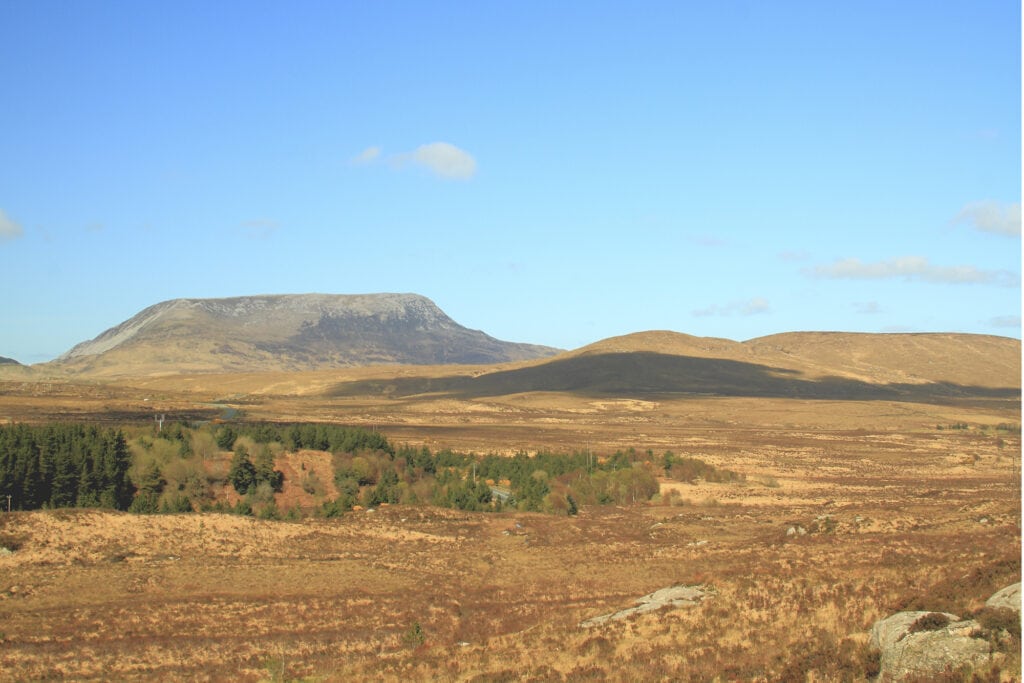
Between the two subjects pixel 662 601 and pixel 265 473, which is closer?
pixel 662 601

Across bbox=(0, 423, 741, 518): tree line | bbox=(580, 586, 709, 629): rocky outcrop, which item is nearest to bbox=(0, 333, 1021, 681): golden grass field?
bbox=(580, 586, 709, 629): rocky outcrop

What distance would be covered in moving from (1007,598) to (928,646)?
2733 mm

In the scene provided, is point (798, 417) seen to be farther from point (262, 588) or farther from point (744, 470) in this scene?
point (262, 588)

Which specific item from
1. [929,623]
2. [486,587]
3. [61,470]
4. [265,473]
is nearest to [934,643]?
[929,623]

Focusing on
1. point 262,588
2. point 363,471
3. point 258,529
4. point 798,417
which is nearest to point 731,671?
point 262,588

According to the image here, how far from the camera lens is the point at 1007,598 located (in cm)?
1825

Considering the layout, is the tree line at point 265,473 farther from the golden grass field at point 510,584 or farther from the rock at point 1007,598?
the rock at point 1007,598

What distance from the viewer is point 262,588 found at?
37.3m

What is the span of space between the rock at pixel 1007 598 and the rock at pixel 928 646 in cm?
83

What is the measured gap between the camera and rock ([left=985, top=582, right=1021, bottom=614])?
17.9m

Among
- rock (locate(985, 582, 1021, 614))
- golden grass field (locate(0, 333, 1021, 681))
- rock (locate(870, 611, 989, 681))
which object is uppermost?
rock (locate(985, 582, 1021, 614))

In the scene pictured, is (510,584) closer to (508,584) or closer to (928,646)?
(508,584)

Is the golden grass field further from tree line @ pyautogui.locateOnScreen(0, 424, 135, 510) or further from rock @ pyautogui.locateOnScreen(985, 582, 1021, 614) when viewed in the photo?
tree line @ pyautogui.locateOnScreen(0, 424, 135, 510)

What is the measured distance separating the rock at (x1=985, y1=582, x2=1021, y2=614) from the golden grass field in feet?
2.13
